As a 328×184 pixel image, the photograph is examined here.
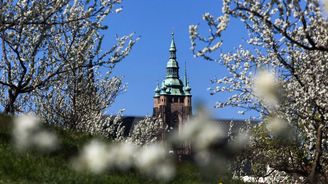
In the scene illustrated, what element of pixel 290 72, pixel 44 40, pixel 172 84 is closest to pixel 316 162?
pixel 290 72

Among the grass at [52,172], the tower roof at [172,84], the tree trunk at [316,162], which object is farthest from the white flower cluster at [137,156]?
the tower roof at [172,84]

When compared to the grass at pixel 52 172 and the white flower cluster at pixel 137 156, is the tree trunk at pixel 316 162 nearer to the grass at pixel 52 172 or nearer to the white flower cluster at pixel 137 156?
the grass at pixel 52 172

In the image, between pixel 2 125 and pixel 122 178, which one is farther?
pixel 2 125

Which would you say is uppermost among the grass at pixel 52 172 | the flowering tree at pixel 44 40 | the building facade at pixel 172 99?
the building facade at pixel 172 99

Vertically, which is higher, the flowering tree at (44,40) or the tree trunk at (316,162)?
the flowering tree at (44,40)

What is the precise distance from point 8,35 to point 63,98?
25.7 ft

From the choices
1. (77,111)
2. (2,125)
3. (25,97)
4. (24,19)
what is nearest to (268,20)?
(2,125)

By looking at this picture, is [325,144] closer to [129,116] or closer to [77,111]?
[77,111]

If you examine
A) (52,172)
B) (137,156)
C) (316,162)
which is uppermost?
(316,162)

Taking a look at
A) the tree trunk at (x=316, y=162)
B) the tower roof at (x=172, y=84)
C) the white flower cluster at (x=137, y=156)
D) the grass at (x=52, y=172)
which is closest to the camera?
the white flower cluster at (x=137, y=156)

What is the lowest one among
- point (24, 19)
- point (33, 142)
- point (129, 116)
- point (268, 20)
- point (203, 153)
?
point (203, 153)

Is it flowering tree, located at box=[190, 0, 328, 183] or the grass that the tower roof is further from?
the grass

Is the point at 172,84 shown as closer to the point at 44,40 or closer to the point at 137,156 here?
the point at 44,40

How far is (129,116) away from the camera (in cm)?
10462
